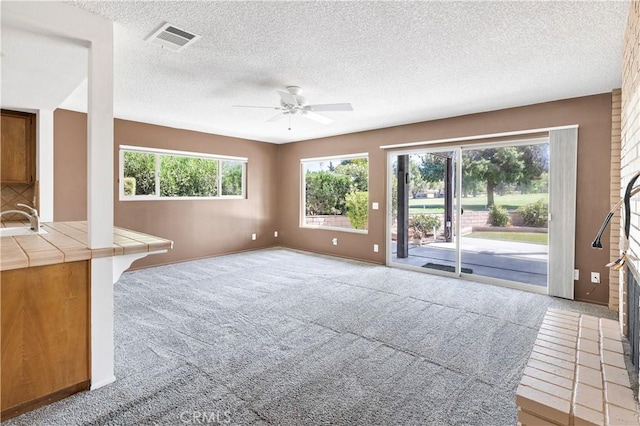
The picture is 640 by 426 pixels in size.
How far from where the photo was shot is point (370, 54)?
278 cm

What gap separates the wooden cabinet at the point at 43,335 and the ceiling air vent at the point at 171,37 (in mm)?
1710

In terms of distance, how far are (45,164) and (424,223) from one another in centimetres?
568

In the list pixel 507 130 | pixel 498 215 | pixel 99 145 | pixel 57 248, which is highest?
pixel 507 130

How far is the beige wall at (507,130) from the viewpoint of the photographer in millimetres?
3803

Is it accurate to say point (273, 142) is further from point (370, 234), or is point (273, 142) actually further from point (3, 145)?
point (3, 145)

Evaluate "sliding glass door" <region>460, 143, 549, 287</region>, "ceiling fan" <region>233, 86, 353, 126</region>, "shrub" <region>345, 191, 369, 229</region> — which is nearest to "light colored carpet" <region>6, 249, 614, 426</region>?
"sliding glass door" <region>460, 143, 549, 287</region>

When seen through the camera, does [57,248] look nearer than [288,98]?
Yes

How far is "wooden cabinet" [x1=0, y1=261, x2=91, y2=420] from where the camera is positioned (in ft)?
5.92

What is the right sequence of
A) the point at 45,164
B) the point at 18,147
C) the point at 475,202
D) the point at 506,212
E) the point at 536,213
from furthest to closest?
1. the point at 475,202
2. the point at 506,212
3. the point at 536,213
4. the point at 45,164
5. the point at 18,147

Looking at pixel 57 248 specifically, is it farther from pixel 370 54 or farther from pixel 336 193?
pixel 336 193

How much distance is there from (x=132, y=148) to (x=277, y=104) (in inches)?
105

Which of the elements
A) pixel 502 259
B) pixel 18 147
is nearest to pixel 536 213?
pixel 502 259

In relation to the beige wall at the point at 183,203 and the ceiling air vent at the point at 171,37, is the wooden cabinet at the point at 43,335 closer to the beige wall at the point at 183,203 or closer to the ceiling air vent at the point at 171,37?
the ceiling air vent at the point at 171,37

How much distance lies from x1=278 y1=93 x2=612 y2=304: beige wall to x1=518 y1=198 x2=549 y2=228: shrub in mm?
393
